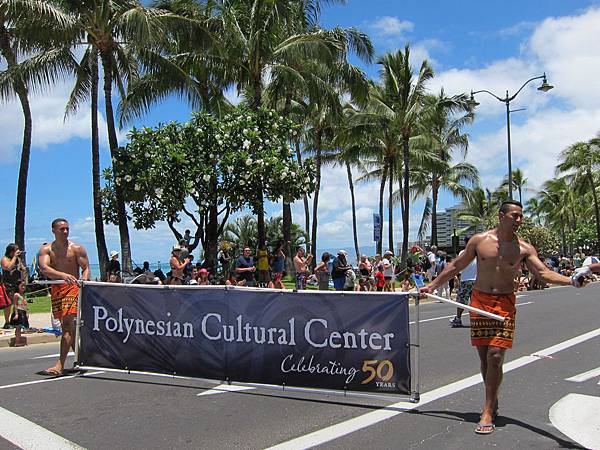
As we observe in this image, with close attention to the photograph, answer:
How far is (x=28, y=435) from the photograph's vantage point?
5.20 metres

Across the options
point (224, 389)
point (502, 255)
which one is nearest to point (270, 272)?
point (224, 389)

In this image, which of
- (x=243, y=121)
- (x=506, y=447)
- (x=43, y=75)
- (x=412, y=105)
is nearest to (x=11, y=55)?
(x=43, y=75)

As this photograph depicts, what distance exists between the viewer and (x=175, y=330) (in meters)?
7.02

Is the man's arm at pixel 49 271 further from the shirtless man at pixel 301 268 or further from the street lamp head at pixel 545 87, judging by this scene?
the street lamp head at pixel 545 87

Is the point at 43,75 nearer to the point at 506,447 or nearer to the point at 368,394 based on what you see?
the point at 368,394

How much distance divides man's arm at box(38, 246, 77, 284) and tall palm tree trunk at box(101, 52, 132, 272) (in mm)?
13822

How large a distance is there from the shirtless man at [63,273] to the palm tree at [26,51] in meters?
14.1

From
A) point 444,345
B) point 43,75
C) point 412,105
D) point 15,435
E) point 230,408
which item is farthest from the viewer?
point 412,105

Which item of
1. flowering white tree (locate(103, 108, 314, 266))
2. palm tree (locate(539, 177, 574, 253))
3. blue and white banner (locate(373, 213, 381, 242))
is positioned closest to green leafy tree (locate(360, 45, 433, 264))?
blue and white banner (locate(373, 213, 381, 242))

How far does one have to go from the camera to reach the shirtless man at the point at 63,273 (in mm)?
7480

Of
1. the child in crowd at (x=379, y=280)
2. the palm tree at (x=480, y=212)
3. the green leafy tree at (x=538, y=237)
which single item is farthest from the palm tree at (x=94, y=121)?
the palm tree at (x=480, y=212)

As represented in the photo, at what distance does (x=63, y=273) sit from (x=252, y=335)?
2.56m

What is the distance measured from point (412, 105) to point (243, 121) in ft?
39.3

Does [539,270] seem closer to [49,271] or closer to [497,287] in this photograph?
[497,287]
